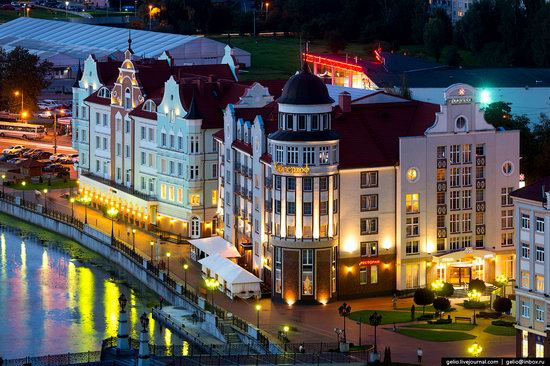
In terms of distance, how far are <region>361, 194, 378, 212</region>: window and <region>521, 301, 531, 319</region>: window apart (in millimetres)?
15500

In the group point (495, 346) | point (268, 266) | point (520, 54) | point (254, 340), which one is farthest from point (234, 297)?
point (520, 54)

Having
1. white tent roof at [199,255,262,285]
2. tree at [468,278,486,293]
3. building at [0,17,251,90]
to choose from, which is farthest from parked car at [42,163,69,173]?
tree at [468,278,486,293]

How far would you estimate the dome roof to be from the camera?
87.6 m

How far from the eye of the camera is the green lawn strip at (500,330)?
265 feet

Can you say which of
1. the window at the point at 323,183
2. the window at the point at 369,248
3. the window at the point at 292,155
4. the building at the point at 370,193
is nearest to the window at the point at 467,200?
the building at the point at 370,193

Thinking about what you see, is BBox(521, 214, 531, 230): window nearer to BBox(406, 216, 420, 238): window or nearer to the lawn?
the lawn

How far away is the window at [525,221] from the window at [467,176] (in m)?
15.5

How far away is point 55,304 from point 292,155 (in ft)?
48.3

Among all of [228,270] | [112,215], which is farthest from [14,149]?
[228,270]

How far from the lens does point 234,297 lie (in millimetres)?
89312

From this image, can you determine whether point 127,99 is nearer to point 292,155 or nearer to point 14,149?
point 292,155

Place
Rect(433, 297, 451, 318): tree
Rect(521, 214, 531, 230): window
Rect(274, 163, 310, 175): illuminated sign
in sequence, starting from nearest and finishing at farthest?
Rect(521, 214, 531, 230): window → Rect(433, 297, 451, 318): tree → Rect(274, 163, 310, 175): illuminated sign

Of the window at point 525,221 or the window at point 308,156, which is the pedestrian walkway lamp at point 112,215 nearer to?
the window at point 308,156

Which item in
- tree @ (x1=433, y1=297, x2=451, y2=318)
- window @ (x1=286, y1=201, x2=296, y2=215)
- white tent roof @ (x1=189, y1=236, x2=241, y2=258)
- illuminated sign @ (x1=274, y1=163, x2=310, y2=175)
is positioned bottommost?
tree @ (x1=433, y1=297, x2=451, y2=318)
